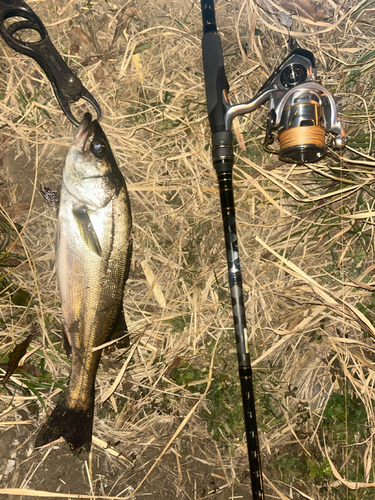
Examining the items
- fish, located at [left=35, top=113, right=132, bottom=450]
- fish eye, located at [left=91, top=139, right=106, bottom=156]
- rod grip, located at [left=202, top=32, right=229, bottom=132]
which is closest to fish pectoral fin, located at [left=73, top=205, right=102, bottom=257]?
fish, located at [left=35, top=113, right=132, bottom=450]

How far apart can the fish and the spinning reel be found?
92 centimetres

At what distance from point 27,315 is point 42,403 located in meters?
0.65

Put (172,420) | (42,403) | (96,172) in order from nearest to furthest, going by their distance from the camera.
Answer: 1. (96,172)
2. (42,403)
3. (172,420)

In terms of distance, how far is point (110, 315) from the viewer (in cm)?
239

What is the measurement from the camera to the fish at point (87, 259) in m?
A: 2.32


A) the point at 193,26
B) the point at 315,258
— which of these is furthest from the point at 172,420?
the point at 193,26

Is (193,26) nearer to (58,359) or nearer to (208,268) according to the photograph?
(208,268)

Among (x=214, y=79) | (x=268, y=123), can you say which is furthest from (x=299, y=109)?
(x=214, y=79)

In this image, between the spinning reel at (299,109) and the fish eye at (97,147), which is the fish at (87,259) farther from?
the spinning reel at (299,109)

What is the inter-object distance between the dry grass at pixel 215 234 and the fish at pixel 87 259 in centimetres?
31

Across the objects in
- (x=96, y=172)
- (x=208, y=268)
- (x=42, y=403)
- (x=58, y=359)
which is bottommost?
(x=42, y=403)

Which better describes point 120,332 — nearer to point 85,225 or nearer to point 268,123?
point 85,225

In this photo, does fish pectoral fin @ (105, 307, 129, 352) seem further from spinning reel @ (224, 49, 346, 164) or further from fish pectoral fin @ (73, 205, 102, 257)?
spinning reel @ (224, 49, 346, 164)

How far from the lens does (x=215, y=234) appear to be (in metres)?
2.80
